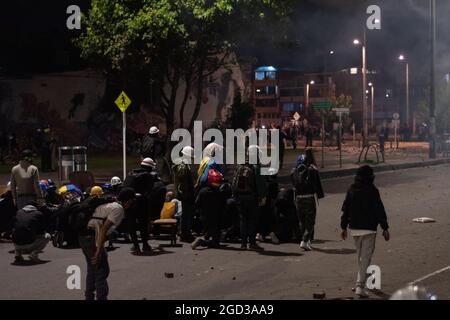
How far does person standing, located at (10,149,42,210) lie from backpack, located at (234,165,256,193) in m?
3.31

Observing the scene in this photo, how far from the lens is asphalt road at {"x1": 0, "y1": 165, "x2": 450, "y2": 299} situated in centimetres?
864

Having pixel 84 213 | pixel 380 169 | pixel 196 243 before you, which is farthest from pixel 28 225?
pixel 380 169

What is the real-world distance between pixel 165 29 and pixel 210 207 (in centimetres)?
1177

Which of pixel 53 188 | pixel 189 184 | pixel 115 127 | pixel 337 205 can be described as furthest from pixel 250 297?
pixel 115 127

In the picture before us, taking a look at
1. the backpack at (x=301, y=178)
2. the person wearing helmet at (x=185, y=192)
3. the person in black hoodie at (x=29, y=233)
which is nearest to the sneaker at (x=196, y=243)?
the person wearing helmet at (x=185, y=192)

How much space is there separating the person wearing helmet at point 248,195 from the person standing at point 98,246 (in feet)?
13.2

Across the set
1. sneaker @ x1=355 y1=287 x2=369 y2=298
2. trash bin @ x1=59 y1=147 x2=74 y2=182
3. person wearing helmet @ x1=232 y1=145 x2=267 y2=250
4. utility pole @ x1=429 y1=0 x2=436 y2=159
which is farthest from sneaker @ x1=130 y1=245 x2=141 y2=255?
utility pole @ x1=429 y1=0 x2=436 y2=159

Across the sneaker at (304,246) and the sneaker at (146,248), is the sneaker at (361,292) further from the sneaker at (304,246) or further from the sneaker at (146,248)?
the sneaker at (146,248)

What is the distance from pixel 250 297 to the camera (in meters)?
8.30

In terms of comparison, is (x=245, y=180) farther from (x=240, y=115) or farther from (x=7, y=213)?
(x=240, y=115)

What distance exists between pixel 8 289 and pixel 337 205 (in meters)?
10.3

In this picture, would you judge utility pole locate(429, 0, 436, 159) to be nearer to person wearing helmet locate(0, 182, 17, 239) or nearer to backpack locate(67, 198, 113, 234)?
person wearing helmet locate(0, 182, 17, 239)

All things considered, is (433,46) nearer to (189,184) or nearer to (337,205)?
(337,205)

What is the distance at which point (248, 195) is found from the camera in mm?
11609
